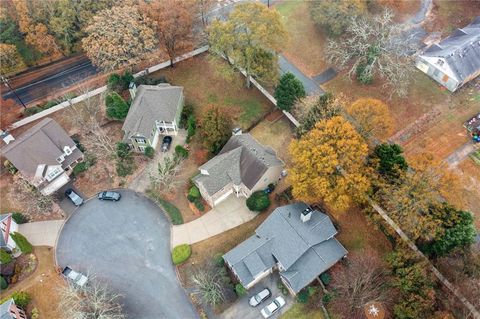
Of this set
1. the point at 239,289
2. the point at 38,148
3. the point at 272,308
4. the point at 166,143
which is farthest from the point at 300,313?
the point at 38,148

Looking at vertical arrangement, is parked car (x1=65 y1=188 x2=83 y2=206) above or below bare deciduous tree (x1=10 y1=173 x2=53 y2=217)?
below

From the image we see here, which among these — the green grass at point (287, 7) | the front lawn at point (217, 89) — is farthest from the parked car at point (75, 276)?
the green grass at point (287, 7)

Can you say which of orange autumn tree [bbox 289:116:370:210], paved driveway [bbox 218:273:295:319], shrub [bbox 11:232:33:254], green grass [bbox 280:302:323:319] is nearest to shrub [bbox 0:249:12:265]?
shrub [bbox 11:232:33:254]

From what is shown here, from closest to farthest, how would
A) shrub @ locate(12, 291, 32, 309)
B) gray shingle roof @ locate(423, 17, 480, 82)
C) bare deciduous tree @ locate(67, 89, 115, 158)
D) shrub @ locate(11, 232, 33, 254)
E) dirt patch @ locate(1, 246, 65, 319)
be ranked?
shrub @ locate(12, 291, 32, 309) < dirt patch @ locate(1, 246, 65, 319) < shrub @ locate(11, 232, 33, 254) < bare deciduous tree @ locate(67, 89, 115, 158) < gray shingle roof @ locate(423, 17, 480, 82)

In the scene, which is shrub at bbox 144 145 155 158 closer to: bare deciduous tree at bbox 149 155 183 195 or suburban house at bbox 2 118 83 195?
bare deciduous tree at bbox 149 155 183 195

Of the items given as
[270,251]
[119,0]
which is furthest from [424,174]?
[119,0]

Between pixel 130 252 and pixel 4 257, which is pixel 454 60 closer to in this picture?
pixel 130 252

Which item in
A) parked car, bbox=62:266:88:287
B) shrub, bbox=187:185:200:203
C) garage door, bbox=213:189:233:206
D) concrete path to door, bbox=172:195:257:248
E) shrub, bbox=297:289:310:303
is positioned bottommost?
shrub, bbox=297:289:310:303
